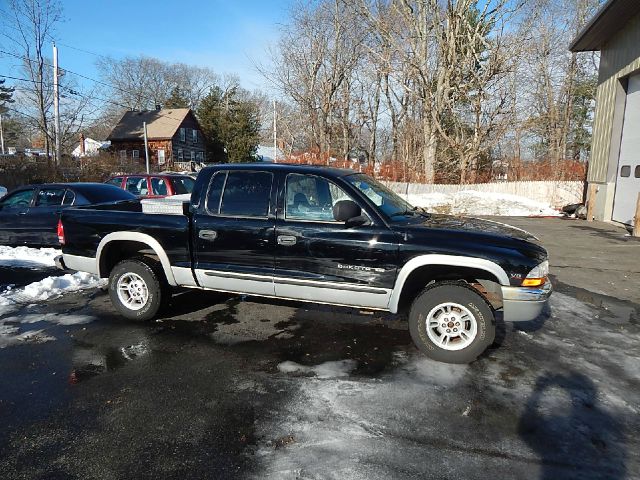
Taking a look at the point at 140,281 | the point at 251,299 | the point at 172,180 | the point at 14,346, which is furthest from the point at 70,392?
the point at 172,180

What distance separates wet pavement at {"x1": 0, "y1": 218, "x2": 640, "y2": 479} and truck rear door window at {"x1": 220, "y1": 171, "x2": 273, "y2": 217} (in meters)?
1.44

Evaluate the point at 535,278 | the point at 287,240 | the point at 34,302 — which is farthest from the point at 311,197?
the point at 34,302

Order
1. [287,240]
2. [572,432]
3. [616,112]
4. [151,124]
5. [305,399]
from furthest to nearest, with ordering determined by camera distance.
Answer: [151,124] < [616,112] < [287,240] < [305,399] < [572,432]

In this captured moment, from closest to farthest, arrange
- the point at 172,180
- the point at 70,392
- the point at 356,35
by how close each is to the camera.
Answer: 1. the point at 70,392
2. the point at 172,180
3. the point at 356,35

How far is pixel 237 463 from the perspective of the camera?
2.77 meters

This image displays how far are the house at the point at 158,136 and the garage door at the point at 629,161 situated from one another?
1707 inches

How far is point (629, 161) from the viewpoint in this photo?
1433cm

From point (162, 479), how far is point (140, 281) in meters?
3.16

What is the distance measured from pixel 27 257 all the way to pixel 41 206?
112 centimetres

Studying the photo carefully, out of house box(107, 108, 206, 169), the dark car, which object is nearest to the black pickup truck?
the dark car

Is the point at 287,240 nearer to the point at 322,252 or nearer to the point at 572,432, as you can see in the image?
the point at 322,252

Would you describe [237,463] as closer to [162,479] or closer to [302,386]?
[162,479]

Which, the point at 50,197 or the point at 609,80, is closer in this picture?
the point at 50,197

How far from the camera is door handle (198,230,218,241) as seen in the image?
485 centimetres
